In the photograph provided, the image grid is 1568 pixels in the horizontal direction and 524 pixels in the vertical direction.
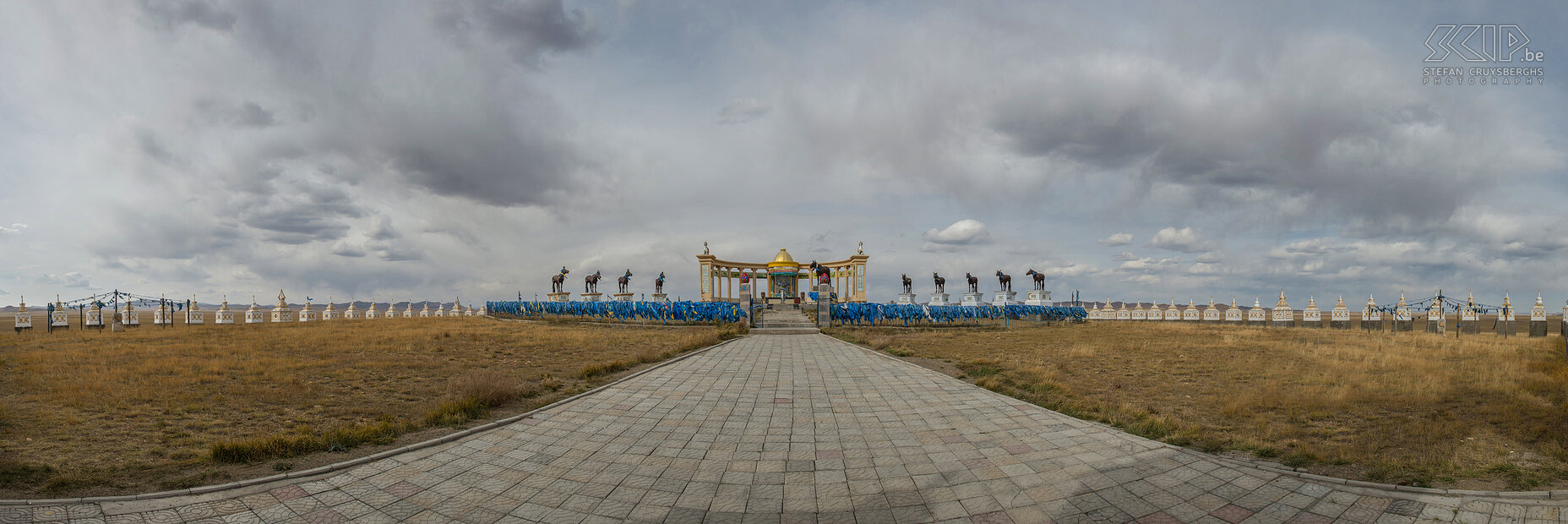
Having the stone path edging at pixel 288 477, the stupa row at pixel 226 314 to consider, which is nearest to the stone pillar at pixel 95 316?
the stupa row at pixel 226 314

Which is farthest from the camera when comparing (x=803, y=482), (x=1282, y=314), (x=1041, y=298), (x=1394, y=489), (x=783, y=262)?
(x=783, y=262)

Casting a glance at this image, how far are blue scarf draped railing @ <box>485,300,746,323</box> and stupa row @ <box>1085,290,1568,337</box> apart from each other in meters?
30.4

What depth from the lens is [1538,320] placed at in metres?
26.6

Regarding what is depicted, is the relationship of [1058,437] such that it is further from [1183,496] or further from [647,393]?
[647,393]

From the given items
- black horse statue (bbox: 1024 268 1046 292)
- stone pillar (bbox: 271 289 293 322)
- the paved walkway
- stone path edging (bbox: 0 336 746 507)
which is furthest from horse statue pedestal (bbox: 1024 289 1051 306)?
stone pillar (bbox: 271 289 293 322)

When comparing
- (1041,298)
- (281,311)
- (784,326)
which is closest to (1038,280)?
(1041,298)

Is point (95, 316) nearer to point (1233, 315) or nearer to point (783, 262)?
point (783, 262)

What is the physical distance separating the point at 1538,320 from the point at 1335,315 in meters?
7.21

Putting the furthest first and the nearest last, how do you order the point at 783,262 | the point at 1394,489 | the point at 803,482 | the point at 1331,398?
the point at 783,262
the point at 1331,398
the point at 803,482
the point at 1394,489

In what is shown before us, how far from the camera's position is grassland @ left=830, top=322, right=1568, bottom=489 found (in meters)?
6.17

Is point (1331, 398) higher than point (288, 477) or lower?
lower

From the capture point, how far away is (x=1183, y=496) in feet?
16.6

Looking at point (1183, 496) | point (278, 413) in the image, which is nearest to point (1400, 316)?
point (1183, 496)

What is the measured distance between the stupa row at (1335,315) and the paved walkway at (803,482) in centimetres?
2498
